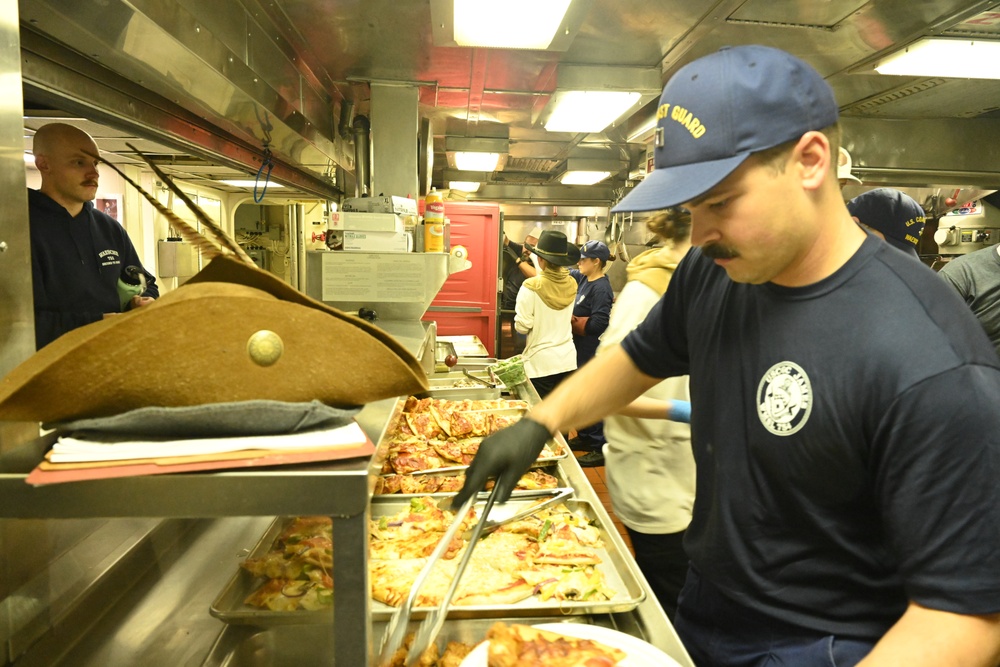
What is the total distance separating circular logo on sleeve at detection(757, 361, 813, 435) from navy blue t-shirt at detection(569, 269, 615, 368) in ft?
18.1

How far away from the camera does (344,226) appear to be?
3.53 metres

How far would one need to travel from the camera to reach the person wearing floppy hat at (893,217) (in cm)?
318

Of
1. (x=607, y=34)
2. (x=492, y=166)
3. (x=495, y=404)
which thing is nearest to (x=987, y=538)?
(x=495, y=404)

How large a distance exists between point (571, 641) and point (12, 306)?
4.08ft

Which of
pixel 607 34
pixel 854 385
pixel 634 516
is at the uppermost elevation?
pixel 607 34

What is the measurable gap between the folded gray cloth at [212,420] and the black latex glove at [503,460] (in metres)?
0.57

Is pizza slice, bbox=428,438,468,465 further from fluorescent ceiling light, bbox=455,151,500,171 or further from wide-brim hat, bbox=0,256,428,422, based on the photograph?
fluorescent ceiling light, bbox=455,151,500,171

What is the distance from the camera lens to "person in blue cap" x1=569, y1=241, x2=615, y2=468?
265 inches

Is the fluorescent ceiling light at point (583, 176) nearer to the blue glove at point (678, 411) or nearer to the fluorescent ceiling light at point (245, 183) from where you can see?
the fluorescent ceiling light at point (245, 183)

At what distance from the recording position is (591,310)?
6961mm

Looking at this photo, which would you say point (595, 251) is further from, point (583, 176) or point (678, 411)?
point (678, 411)

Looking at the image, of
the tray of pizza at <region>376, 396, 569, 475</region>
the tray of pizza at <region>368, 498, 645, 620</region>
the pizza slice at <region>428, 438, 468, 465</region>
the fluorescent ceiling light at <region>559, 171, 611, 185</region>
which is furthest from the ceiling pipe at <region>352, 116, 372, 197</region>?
the fluorescent ceiling light at <region>559, 171, 611, 185</region>

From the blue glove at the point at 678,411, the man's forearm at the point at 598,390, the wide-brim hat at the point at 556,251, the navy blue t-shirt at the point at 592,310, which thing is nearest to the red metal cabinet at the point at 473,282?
the navy blue t-shirt at the point at 592,310

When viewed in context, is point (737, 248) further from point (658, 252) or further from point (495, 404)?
point (495, 404)
